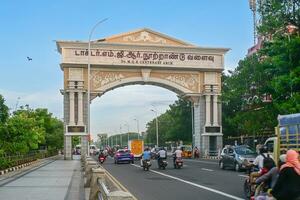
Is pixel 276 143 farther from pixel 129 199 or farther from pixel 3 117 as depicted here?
pixel 3 117

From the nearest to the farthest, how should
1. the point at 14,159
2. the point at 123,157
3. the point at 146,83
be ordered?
the point at 14,159 < the point at 123,157 < the point at 146,83

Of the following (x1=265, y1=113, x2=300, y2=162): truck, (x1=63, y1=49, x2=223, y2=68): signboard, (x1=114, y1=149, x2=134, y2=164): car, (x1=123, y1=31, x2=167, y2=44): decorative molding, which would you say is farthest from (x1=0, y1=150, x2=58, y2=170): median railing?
(x1=265, y1=113, x2=300, y2=162): truck

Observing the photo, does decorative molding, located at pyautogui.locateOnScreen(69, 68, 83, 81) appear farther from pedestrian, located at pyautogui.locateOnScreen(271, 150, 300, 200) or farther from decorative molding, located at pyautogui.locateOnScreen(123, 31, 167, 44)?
pedestrian, located at pyautogui.locateOnScreen(271, 150, 300, 200)

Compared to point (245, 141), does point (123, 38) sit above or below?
above


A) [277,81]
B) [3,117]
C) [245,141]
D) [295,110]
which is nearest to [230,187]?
[295,110]

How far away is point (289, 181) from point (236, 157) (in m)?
24.7

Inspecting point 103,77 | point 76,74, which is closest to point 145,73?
point 103,77

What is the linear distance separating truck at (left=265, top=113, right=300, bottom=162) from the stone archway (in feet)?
121

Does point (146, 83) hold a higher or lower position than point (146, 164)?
higher

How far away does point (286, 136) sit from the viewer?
18.1 metres

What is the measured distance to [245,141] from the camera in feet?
205

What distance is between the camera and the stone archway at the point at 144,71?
54969 millimetres

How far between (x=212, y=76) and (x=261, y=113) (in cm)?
1434

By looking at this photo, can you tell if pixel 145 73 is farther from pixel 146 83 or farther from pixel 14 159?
pixel 14 159
